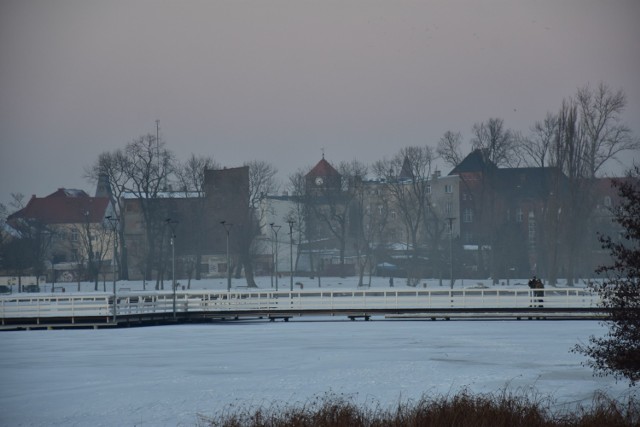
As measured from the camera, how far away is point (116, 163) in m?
104

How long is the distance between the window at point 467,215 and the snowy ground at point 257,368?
64.1 metres

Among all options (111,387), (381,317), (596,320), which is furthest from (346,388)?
(381,317)

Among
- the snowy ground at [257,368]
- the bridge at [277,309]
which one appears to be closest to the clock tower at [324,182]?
the bridge at [277,309]

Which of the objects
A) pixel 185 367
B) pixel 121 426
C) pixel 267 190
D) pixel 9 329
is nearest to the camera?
pixel 121 426

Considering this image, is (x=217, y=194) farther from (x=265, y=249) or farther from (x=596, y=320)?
(x=596, y=320)

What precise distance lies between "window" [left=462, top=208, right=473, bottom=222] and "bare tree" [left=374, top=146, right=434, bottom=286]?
14.5ft

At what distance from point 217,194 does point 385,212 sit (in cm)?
1791

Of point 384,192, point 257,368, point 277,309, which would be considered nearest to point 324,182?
point 384,192

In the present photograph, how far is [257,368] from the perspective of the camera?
34.2 meters

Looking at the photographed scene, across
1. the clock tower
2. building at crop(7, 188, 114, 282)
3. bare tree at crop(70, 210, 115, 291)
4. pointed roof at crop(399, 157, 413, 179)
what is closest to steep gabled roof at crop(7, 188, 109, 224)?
building at crop(7, 188, 114, 282)

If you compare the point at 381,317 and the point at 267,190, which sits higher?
the point at 267,190

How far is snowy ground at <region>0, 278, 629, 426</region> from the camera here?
26.6 metres

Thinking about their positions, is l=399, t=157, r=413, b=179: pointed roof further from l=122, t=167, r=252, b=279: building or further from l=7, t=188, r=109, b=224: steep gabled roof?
l=7, t=188, r=109, b=224: steep gabled roof

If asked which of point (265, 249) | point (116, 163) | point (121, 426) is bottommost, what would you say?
point (121, 426)
